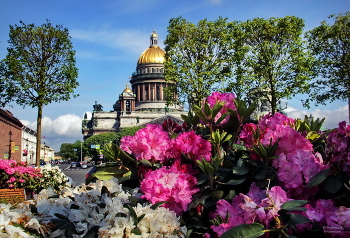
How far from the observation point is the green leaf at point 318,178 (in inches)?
77.9

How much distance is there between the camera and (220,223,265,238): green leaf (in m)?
1.79

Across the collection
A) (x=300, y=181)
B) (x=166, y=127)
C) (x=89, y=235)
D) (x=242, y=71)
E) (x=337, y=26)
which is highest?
(x=337, y=26)

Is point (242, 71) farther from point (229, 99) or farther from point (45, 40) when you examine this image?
point (229, 99)

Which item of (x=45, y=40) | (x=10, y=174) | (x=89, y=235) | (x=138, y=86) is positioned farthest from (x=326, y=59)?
(x=138, y=86)

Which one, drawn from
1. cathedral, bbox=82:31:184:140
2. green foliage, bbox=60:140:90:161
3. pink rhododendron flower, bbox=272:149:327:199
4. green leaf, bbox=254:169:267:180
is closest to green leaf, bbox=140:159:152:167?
green leaf, bbox=254:169:267:180

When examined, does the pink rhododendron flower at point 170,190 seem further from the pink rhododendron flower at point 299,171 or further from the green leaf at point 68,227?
the pink rhododendron flower at point 299,171

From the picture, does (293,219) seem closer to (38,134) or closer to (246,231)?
(246,231)

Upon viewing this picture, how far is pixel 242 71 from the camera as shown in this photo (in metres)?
25.2

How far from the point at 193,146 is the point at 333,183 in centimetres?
90

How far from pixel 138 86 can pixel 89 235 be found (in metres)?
100

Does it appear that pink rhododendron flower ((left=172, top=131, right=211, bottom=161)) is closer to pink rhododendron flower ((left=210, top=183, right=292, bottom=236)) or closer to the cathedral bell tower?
pink rhododendron flower ((left=210, top=183, right=292, bottom=236))

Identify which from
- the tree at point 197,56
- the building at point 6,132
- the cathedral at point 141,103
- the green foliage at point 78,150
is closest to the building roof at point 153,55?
the cathedral at point 141,103

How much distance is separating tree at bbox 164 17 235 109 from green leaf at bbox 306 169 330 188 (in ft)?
77.0

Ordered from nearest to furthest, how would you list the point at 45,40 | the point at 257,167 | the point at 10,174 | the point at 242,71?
1. the point at 257,167
2. the point at 10,174
3. the point at 45,40
4. the point at 242,71
